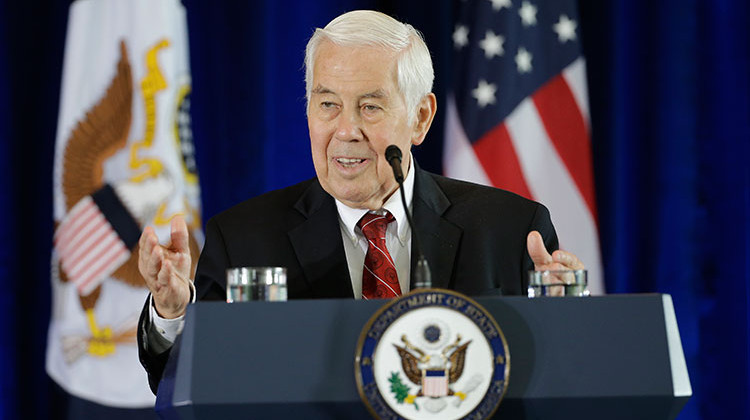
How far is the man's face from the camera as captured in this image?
2078 millimetres

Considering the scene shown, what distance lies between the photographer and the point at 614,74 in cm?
365

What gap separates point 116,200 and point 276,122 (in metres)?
0.66

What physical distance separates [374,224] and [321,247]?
138 mm

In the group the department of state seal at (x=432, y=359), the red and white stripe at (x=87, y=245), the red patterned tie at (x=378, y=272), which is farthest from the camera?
the red and white stripe at (x=87, y=245)

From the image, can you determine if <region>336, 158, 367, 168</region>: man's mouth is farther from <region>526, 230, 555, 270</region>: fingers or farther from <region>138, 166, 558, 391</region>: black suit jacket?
<region>526, 230, 555, 270</region>: fingers

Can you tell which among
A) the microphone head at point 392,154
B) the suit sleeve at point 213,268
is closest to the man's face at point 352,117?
the suit sleeve at point 213,268

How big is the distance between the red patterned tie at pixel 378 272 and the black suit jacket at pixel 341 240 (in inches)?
1.7

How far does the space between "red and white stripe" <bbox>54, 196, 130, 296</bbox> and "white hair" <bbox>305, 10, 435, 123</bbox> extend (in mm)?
1442

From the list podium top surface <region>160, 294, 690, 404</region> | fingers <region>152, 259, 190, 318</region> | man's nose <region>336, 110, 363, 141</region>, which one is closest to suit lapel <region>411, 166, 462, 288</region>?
man's nose <region>336, 110, 363, 141</region>

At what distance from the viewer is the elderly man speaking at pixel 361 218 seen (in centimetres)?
206

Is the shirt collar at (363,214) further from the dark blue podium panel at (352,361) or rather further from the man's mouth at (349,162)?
the dark blue podium panel at (352,361)

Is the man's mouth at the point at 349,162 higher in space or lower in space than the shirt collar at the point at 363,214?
higher

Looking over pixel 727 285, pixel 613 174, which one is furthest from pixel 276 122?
pixel 727 285

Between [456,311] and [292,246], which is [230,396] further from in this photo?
[292,246]
